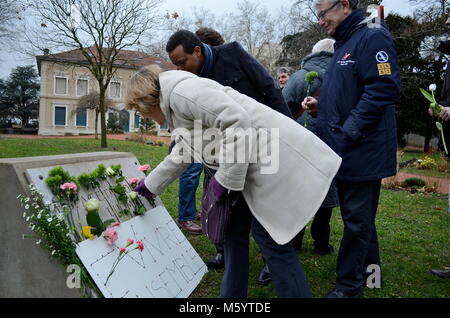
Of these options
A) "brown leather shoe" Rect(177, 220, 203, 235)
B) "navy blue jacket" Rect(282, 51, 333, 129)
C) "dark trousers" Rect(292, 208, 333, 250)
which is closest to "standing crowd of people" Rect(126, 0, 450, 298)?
"navy blue jacket" Rect(282, 51, 333, 129)

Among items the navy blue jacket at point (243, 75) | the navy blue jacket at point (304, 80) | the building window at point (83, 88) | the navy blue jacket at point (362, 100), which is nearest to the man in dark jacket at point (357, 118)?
A: the navy blue jacket at point (362, 100)

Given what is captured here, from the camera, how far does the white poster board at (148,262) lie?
206 centimetres

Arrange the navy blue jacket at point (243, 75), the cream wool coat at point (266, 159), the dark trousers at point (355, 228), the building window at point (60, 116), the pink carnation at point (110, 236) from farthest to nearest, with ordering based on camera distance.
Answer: the building window at point (60, 116), the navy blue jacket at point (243, 75), the dark trousers at point (355, 228), the pink carnation at point (110, 236), the cream wool coat at point (266, 159)

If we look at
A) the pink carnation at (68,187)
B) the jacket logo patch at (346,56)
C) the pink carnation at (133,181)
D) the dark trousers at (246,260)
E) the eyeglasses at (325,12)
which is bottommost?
the dark trousers at (246,260)

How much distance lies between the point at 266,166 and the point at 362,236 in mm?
962

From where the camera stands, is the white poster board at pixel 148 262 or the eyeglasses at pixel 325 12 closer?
the white poster board at pixel 148 262

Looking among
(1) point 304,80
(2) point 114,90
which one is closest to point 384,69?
(1) point 304,80

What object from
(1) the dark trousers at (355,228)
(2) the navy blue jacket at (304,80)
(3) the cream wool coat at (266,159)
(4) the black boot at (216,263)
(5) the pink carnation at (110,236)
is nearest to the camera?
(3) the cream wool coat at (266,159)

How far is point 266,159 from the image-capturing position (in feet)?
6.04

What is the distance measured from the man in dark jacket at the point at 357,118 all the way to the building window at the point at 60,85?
3854 centimetres

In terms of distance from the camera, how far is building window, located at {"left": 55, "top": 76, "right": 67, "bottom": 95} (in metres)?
36.6

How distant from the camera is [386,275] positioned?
3045 millimetres

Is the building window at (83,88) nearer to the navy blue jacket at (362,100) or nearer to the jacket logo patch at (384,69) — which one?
the navy blue jacket at (362,100)

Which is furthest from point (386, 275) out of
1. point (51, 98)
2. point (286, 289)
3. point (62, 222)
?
point (51, 98)
